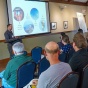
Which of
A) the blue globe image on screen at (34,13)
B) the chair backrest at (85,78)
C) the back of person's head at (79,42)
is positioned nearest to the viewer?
the chair backrest at (85,78)

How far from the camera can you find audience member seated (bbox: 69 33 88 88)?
2.49 metres

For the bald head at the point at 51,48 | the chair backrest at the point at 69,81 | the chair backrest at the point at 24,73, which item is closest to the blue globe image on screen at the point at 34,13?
the chair backrest at the point at 24,73

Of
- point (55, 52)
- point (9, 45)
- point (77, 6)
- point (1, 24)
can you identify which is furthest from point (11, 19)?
point (77, 6)

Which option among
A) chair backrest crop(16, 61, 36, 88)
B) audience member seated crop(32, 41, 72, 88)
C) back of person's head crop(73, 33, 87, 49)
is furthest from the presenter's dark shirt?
chair backrest crop(16, 61, 36, 88)

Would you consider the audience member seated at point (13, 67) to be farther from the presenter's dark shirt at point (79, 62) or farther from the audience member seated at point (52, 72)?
the audience member seated at point (52, 72)

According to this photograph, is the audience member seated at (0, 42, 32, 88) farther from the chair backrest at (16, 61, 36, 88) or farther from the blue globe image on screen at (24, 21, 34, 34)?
the blue globe image on screen at (24, 21, 34, 34)

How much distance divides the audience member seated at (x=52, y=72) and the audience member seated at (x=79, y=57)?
484 millimetres

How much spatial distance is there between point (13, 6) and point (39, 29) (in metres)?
2.02

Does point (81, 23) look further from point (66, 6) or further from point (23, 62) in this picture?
point (23, 62)

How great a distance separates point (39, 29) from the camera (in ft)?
30.7

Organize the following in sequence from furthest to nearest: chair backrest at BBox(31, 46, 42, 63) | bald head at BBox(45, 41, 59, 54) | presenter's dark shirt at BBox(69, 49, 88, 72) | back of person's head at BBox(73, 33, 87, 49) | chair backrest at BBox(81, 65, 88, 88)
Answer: chair backrest at BBox(31, 46, 42, 63) < back of person's head at BBox(73, 33, 87, 49) < presenter's dark shirt at BBox(69, 49, 88, 72) < chair backrest at BBox(81, 65, 88, 88) < bald head at BBox(45, 41, 59, 54)

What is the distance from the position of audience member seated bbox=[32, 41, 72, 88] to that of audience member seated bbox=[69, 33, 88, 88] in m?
0.48

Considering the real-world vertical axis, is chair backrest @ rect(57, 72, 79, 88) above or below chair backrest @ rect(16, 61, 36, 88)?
above

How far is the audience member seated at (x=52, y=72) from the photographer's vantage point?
1.85 metres
